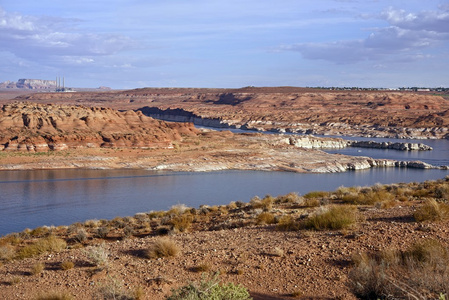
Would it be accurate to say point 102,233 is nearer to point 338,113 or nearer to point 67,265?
point 67,265

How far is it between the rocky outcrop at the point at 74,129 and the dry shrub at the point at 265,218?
35.2 metres

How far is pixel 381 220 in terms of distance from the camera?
10000 millimetres

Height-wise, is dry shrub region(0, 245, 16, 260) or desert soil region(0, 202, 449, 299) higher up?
desert soil region(0, 202, 449, 299)

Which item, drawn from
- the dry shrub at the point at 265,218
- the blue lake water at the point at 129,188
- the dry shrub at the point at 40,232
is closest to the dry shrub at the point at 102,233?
the dry shrub at the point at 40,232

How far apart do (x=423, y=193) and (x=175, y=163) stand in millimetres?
28680

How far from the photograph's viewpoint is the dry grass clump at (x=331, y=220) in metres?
9.57

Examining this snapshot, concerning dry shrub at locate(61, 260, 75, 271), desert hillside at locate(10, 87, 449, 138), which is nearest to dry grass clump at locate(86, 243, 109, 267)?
dry shrub at locate(61, 260, 75, 271)

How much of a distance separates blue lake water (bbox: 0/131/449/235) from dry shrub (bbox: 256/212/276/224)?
11.6 m

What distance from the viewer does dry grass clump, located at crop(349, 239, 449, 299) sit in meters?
5.43

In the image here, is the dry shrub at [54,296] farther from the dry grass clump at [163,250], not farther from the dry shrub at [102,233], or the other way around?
the dry shrub at [102,233]

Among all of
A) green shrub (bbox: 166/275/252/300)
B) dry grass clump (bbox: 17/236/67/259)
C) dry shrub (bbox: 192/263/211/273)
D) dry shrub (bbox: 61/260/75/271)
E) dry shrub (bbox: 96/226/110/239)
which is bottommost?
dry shrub (bbox: 96/226/110/239)

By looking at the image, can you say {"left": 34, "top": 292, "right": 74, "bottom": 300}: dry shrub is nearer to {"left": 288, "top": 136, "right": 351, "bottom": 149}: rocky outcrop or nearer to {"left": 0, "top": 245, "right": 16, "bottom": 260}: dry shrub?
{"left": 0, "top": 245, "right": 16, "bottom": 260}: dry shrub

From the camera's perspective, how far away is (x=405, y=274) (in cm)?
651

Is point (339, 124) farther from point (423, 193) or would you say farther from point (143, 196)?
point (423, 193)
